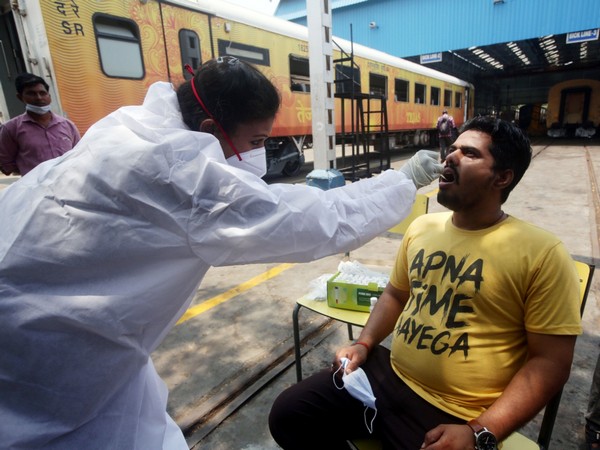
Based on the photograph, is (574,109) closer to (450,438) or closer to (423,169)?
(423,169)

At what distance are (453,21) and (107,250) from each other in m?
18.4

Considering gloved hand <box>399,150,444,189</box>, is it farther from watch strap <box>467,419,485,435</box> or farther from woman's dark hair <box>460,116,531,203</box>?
watch strap <box>467,419,485,435</box>

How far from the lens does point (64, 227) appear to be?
835mm

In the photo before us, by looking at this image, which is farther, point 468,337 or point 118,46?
point 118,46

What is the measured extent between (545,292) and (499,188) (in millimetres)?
390

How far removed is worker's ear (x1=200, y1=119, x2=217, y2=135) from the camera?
3.43 ft

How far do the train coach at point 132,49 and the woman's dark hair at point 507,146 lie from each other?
462 cm

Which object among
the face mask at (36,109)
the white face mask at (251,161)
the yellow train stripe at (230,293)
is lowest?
the yellow train stripe at (230,293)

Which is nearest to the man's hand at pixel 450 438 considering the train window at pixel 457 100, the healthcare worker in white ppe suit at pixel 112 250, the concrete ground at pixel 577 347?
the healthcare worker in white ppe suit at pixel 112 250

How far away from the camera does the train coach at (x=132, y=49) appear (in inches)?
181

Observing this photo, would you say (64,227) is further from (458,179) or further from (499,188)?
(499,188)

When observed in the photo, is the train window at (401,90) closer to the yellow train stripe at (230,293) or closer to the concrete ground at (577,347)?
the concrete ground at (577,347)

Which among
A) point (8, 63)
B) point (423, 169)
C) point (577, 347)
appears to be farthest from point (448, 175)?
point (8, 63)

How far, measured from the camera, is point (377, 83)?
1078cm
